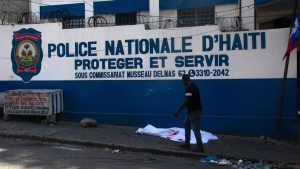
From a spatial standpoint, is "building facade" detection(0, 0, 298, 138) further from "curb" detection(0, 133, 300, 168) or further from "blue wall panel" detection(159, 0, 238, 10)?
"curb" detection(0, 133, 300, 168)

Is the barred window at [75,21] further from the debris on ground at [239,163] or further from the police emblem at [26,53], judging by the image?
the debris on ground at [239,163]

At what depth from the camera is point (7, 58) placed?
552 inches

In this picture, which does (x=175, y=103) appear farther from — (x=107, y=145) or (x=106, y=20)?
(x=106, y=20)

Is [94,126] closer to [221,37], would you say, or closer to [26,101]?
[26,101]

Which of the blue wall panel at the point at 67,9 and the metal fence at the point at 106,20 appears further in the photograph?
the blue wall panel at the point at 67,9

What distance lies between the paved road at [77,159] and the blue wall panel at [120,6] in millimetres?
6414

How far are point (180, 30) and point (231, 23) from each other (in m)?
2.05

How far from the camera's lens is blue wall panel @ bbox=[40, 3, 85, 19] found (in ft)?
52.7

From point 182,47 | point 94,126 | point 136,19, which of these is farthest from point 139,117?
point 136,19

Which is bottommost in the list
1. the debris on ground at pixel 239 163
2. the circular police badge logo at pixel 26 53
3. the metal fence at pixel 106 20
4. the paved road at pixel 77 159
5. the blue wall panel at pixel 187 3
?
the debris on ground at pixel 239 163

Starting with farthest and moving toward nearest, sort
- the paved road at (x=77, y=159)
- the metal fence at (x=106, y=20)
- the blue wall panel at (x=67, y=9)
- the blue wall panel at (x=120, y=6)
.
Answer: the blue wall panel at (x=67, y=9) < the blue wall panel at (x=120, y=6) < the metal fence at (x=106, y=20) < the paved road at (x=77, y=159)

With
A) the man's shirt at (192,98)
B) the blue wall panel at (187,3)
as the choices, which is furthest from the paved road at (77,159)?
the blue wall panel at (187,3)

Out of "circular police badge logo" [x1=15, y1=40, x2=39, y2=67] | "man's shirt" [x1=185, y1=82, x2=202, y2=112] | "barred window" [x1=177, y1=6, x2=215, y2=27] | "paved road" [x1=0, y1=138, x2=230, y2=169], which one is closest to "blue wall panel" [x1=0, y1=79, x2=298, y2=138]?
"circular police badge logo" [x1=15, y1=40, x2=39, y2=67]

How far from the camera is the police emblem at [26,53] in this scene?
13.6 m
